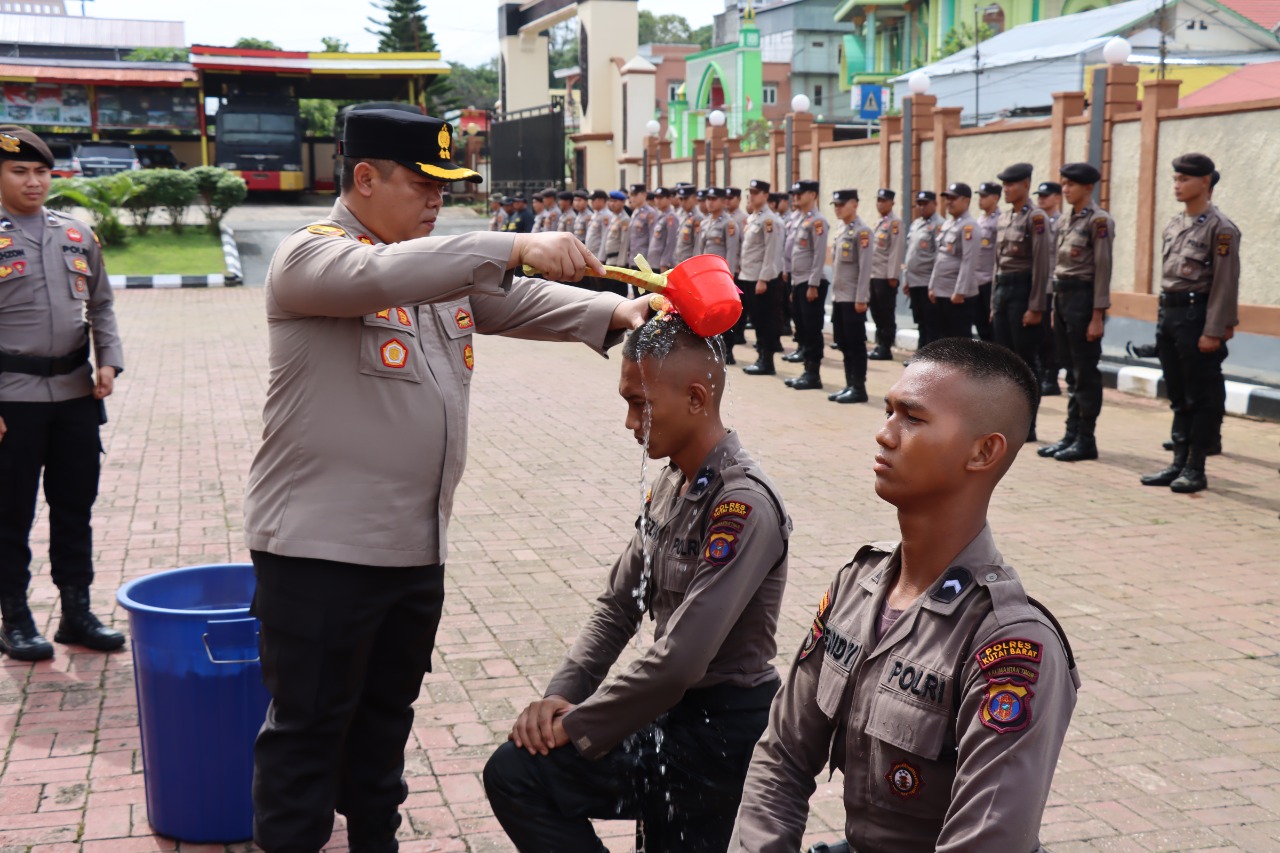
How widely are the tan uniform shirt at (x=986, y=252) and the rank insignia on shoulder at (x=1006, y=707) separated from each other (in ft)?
37.1

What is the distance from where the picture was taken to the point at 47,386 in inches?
187

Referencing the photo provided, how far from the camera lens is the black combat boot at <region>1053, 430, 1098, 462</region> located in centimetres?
897

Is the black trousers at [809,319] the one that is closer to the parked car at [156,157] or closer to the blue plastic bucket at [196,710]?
the blue plastic bucket at [196,710]

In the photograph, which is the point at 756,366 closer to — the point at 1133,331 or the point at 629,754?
the point at 1133,331

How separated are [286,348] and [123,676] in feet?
8.36

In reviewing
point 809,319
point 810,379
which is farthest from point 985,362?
point 809,319

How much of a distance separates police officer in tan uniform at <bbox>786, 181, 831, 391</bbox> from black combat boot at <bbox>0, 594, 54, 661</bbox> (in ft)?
28.5

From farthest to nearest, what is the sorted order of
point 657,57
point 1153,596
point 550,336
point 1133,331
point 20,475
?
point 657,57, point 1133,331, point 1153,596, point 20,475, point 550,336

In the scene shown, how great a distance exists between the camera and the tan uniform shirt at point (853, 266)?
12398 mm

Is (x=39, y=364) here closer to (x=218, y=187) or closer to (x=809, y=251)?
(x=809, y=251)

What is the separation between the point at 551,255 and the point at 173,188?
2616cm

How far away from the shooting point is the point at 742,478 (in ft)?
8.99

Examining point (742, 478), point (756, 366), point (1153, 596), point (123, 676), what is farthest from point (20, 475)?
point (756, 366)

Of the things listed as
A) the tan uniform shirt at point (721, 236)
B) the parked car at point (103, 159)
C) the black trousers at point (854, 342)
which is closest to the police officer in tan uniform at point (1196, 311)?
the black trousers at point (854, 342)
